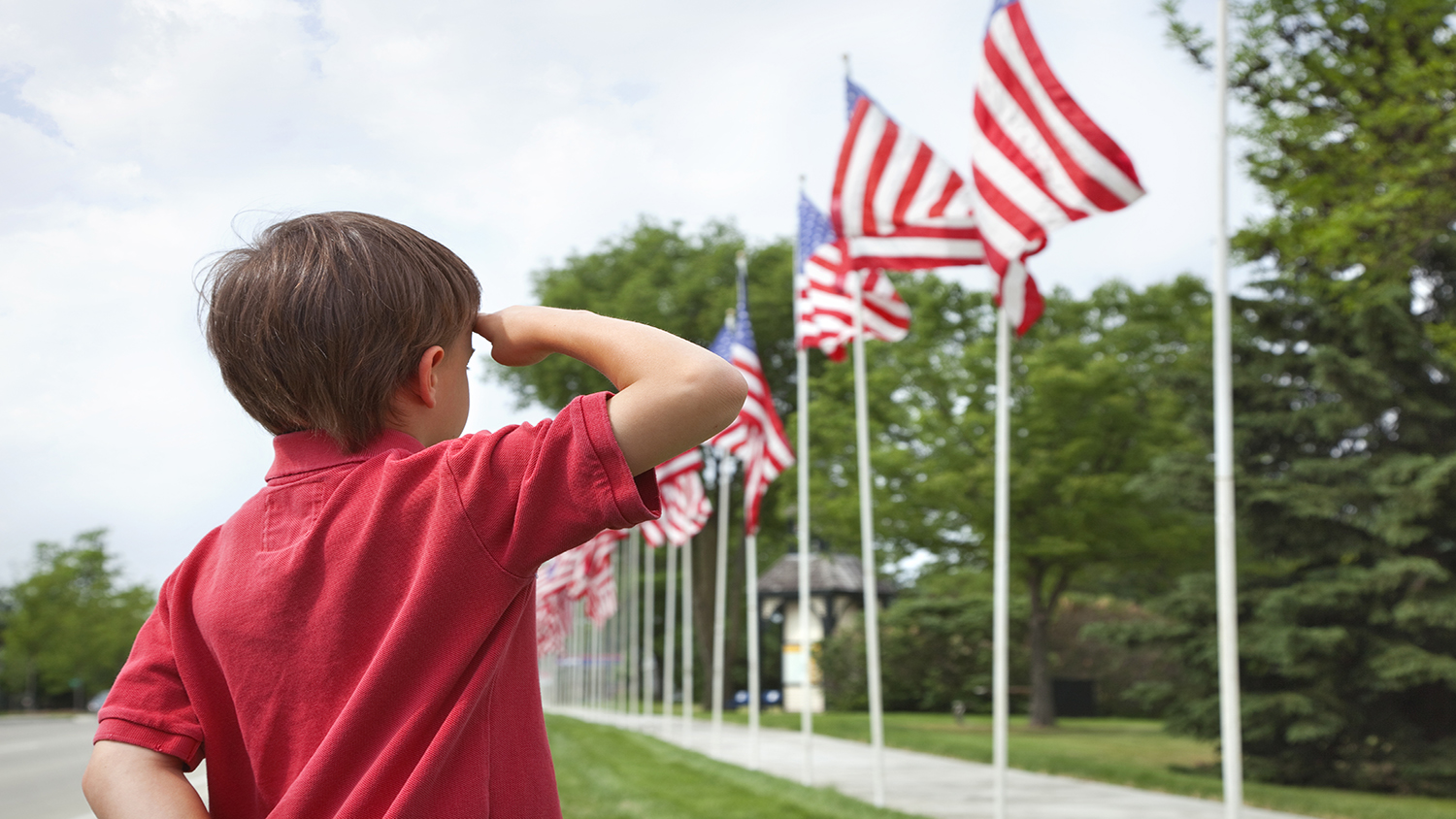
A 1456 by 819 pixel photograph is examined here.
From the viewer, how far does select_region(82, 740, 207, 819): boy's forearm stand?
1.18 meters

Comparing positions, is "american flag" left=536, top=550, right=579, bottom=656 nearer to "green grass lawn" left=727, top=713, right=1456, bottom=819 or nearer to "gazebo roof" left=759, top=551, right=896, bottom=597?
"green grass lawn" left=727, top=713, right=1456, bottom=819

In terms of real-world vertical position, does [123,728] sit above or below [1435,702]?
above

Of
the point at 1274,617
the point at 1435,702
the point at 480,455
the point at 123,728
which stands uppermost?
the point at 480,455

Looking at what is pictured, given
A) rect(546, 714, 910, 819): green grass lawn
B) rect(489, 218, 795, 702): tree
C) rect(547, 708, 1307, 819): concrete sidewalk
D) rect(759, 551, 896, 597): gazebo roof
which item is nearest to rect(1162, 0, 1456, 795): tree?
rect(547, 708, 1307, 819): concrete sidewalk

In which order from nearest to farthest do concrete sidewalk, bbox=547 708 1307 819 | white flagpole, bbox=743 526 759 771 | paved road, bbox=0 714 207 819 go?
paved road, bbox=0 714 207 819 < concrete sidewalk, bbox=547 708 1307 819 < white flagpole, bbox=743 526 759 771

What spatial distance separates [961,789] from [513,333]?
1341cm

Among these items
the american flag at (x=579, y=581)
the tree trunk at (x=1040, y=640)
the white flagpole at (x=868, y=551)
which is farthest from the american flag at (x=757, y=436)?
the tree trunk at (x=1040, y=640)

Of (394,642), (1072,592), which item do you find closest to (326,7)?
(394,642)

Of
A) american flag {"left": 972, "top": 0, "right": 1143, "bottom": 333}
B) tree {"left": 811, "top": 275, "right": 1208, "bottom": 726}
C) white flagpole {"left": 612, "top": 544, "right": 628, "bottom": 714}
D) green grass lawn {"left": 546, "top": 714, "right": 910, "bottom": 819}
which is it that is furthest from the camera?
white flagpole {"left": 612, "top": 544, "right": 628, "bottom": 714}

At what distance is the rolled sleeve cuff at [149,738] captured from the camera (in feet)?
3.97

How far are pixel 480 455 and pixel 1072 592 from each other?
3431 cm

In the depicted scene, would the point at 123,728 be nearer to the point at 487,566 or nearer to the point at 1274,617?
the point at 487,566

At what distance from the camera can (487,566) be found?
3.64 feet

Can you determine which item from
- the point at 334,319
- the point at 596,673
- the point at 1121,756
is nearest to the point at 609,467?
the point at 334,319
